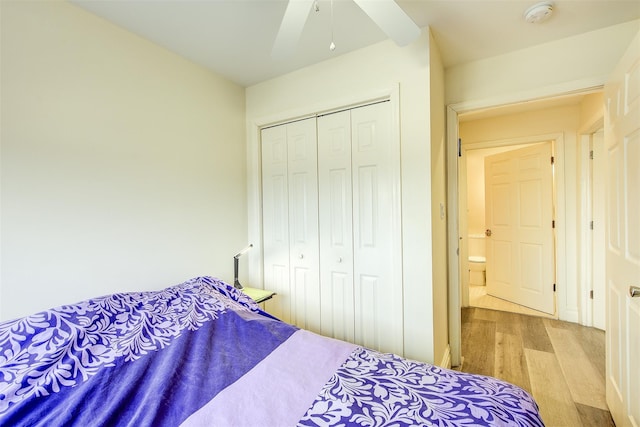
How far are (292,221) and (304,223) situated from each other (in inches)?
4.6

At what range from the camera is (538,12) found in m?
1.54

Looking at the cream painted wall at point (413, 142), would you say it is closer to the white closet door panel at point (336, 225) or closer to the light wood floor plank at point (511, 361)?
the white closet door panel at point (336, 225)

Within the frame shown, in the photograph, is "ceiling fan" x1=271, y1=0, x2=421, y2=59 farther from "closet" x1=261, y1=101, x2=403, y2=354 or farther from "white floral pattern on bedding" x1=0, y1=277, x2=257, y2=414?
"white floral pattern on bedding" x1=0, y1=277, x2=257, y2=414

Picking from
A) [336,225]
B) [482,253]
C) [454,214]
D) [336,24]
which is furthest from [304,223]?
[482,253]

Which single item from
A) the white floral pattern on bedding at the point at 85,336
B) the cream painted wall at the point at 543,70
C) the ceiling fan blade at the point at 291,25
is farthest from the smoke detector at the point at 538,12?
the white floral pattern on bedding at the point at 85,336

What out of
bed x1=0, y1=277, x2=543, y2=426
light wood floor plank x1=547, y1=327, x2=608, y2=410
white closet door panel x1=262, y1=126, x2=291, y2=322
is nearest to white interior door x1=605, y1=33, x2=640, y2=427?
light wood floor plank x1=547, y1=327, x2=608, y2=410

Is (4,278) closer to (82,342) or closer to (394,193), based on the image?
(82,342)

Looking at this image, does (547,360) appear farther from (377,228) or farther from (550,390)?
(377,228)

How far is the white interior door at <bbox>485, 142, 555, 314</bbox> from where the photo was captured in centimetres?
321

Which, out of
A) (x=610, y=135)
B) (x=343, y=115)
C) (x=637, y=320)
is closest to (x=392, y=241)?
(x=343, y=115)

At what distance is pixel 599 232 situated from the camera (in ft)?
9.25

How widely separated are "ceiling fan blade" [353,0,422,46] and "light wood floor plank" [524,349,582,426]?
2.26 metres

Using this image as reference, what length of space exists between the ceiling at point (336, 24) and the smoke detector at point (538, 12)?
0.03 metres

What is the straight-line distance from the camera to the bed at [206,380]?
848mm
